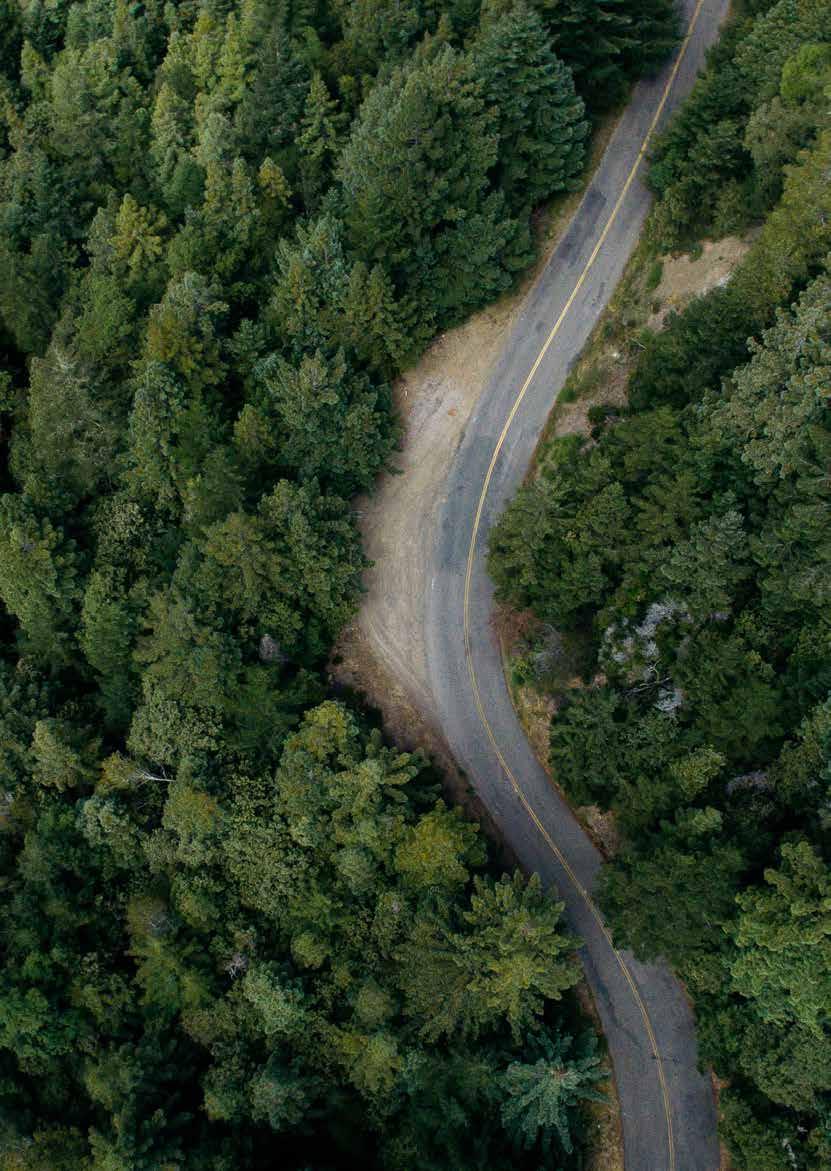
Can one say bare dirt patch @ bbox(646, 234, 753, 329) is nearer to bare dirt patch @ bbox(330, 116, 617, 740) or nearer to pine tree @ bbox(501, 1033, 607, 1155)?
bare dirt patch @ bbox(330, 116, 617, 740)

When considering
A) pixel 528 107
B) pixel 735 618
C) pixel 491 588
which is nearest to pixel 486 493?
pixel 491 588

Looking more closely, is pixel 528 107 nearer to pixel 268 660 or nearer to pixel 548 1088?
pixel 268 660

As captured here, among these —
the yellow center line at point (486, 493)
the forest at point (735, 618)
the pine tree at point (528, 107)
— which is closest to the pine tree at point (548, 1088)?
the forest at point (735, 618)

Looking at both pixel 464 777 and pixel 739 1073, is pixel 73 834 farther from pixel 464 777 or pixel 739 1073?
pixel 739 1073

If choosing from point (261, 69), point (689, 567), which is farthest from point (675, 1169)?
point (261, 69)

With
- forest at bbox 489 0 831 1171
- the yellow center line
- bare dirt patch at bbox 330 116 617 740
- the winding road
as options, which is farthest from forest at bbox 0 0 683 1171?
forest at bbox 489 0 831 1171
